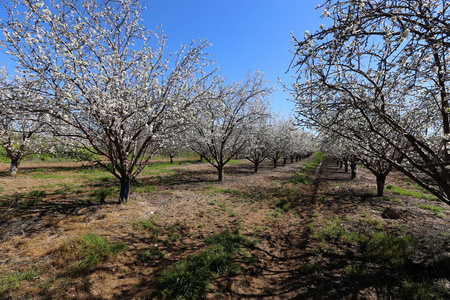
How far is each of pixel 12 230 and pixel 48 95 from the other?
155 inches

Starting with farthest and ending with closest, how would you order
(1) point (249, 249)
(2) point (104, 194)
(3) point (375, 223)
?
1. (2) point (104, 194)
2. (3) point (375, 223)
3. (1) point (249, 249)

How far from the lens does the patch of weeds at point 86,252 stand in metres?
3.70

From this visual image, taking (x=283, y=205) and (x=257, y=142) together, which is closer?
(x=283, y=205)

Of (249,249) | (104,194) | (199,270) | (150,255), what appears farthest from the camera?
(104,194)

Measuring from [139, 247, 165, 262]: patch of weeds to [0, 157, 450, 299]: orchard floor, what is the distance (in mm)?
37

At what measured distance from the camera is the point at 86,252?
4.16 meters

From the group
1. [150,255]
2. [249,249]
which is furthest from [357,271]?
[150,255]

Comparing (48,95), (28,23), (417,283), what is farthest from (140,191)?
(417,283)

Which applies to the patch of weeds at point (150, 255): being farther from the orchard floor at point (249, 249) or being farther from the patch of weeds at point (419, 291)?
the patch of weeds at point (419, 291)

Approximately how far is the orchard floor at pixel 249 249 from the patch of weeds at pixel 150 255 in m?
0.04

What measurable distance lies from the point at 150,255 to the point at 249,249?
2.54m

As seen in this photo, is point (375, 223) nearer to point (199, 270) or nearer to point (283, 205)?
point (283, 205)

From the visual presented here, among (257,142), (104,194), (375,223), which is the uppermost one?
(257,142)

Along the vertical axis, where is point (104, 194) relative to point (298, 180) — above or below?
above
